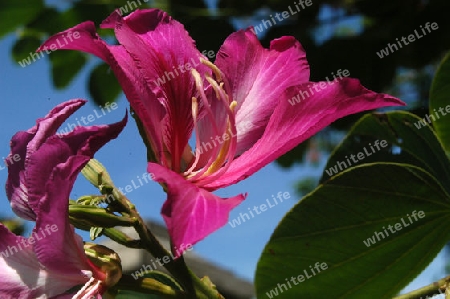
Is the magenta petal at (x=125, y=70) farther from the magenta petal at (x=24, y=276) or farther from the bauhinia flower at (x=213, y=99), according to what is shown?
the magenta petal at (x=24, y=276)

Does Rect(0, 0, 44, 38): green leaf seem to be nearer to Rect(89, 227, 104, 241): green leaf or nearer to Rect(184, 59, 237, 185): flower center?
Rect(184, 59, 237, 185): flower center

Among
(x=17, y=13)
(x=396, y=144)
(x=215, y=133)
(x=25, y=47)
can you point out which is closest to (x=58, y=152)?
(x=215, y=133)

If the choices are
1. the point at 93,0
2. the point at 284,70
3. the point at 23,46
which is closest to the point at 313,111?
the point at 284,70

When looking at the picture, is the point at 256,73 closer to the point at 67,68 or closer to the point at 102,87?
the point at 102,87

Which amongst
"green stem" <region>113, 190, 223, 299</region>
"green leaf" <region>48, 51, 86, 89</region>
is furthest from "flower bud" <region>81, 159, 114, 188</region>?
"green leaf" <region>48, 51, 86, 89</region>

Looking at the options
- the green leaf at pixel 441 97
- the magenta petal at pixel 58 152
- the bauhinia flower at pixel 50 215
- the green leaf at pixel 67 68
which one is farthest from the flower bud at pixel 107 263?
the green leaf at pixel 67 68
